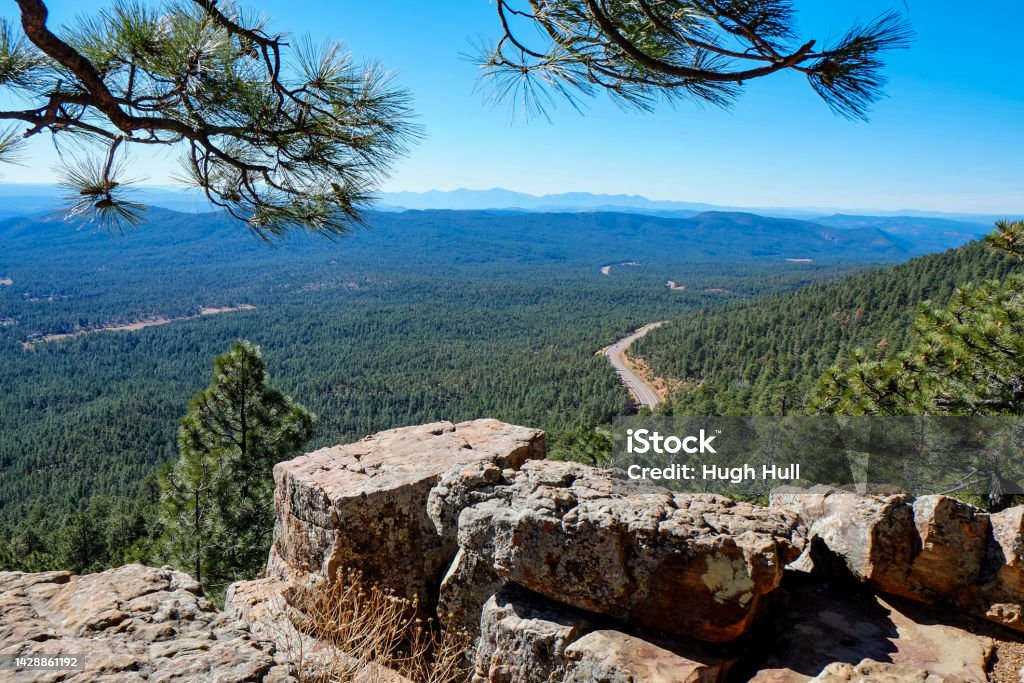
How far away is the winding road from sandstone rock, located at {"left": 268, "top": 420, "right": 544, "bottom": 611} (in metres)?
51.9

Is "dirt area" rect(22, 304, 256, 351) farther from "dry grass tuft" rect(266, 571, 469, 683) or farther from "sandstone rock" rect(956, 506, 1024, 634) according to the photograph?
"sandstone rock" rect(956, 506, 1024, 634)

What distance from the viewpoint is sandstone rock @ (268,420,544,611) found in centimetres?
432

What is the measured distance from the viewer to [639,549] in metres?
3.03

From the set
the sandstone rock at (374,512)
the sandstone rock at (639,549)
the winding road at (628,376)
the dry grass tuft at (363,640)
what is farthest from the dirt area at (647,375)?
the sandstone rock at (639,549)

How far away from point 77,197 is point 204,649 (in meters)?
3.21

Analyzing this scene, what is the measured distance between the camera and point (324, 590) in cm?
423

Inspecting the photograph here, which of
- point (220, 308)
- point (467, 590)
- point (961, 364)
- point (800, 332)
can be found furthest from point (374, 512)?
point (220, 308)

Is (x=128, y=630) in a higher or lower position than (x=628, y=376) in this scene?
higher

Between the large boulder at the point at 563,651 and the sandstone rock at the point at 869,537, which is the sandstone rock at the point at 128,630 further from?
the sandstone rock at the point at 869,537

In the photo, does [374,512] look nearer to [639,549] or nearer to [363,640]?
[363,640]

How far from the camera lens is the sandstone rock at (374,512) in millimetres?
4320

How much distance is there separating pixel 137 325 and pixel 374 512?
16748 centimetres

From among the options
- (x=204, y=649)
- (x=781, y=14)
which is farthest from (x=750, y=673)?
(x=781, y=14)

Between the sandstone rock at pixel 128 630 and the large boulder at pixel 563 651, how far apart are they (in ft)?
3.79
